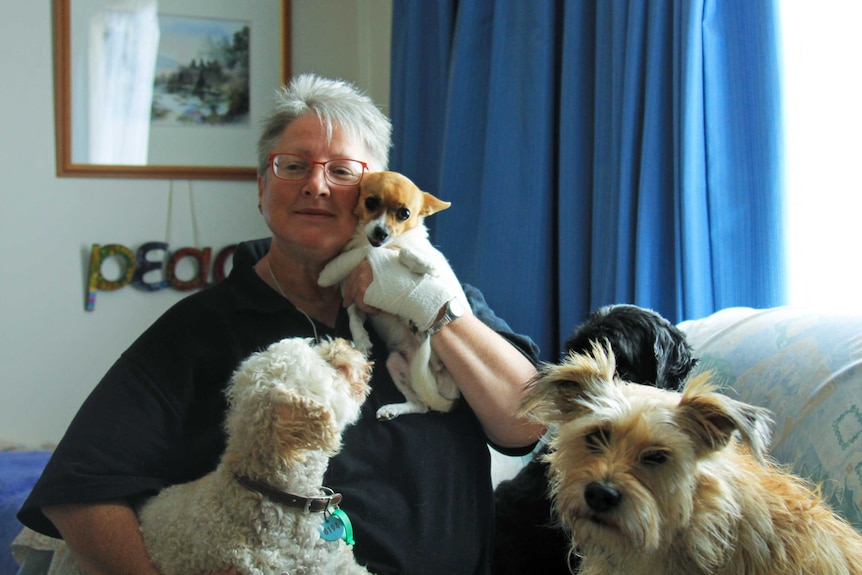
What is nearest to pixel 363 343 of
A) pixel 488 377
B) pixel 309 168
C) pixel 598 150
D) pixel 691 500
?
pixel 488 377

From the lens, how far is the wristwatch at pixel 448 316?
1419mm

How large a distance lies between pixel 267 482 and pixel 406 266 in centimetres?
53

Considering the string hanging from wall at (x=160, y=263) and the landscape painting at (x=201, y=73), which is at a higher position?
the landscape painting at (x=201, y=73)

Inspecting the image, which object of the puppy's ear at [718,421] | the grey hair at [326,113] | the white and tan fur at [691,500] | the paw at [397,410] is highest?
the grey hair at [326,113]

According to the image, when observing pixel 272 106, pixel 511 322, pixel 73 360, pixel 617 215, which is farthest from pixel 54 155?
pixel 617 215

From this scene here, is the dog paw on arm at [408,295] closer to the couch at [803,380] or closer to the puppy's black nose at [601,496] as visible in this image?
the couch at [803,380]

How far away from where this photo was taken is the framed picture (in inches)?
113

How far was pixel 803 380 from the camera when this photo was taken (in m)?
1.16

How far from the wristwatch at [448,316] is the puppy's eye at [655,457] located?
0.63 m

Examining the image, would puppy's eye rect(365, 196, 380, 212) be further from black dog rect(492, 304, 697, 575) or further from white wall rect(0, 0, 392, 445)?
white wall rect(0, 0, 392, 445)

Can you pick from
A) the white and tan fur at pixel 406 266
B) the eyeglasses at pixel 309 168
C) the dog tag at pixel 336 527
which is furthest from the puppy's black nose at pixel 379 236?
the dog tag at pixel 336 527

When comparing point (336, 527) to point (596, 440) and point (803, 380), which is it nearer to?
point (596, 440)

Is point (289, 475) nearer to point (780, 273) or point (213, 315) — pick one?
point (213, 315)

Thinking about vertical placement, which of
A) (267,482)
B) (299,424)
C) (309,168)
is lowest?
(267,482)
